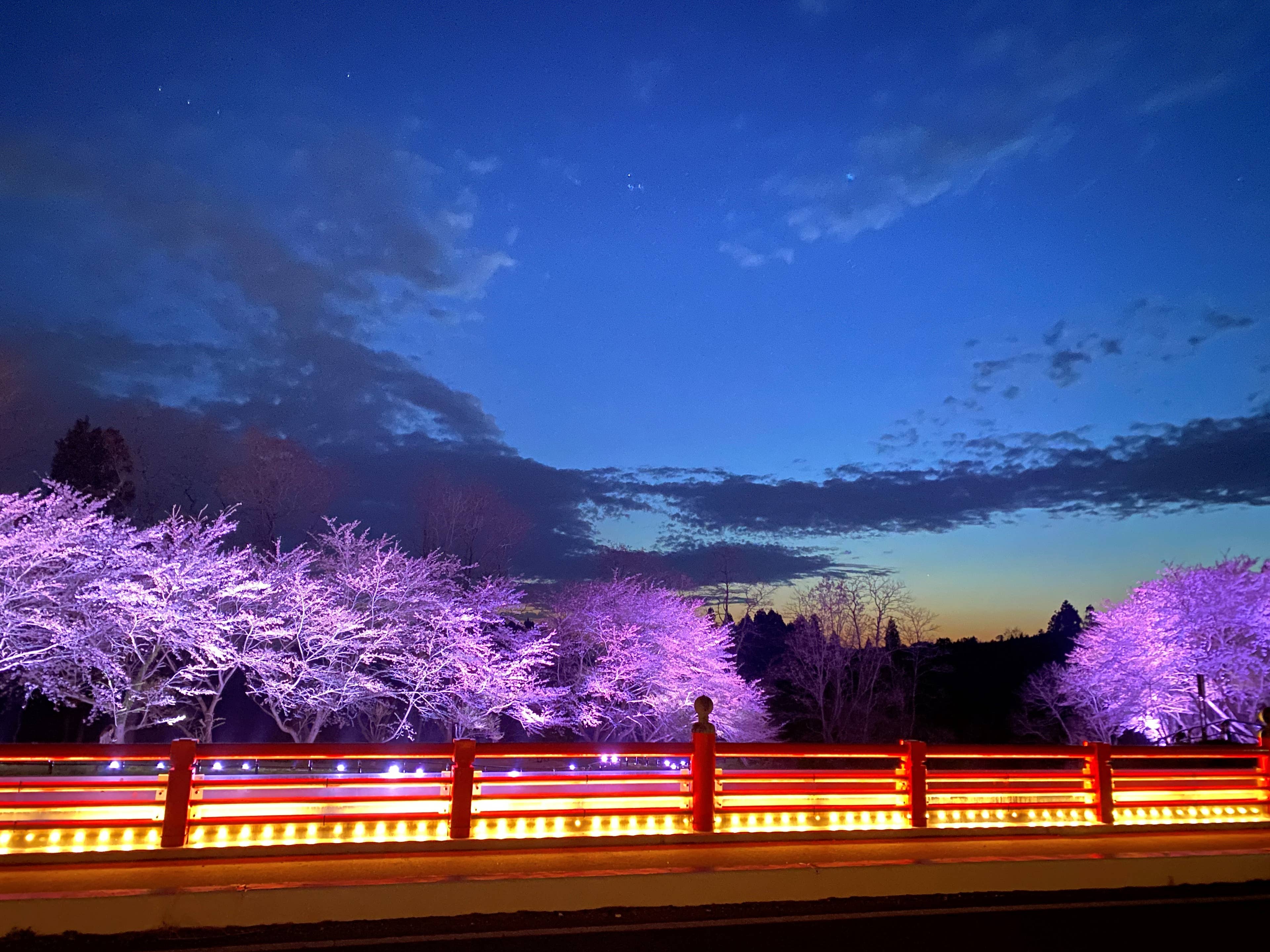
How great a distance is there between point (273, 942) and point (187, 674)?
1665cm

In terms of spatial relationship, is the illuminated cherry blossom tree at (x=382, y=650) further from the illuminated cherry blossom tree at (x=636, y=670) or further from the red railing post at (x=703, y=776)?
the red railing post at (x=703, y=776)

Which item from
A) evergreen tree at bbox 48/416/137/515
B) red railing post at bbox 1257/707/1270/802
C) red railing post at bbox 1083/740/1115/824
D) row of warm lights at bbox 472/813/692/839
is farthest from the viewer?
evergreen tree at bbox 48/416/137/515

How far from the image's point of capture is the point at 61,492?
2105 cm

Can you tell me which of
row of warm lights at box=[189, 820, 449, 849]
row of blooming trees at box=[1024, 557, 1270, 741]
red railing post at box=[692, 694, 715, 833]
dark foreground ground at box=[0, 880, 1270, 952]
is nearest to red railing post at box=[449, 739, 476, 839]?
row of warm lights at box=[189, 820, 449, 849]

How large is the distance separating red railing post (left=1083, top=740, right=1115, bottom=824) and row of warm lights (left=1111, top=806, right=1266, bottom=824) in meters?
0.14

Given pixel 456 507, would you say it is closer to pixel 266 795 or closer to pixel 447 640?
pixel 447 640

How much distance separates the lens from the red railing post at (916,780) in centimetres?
906

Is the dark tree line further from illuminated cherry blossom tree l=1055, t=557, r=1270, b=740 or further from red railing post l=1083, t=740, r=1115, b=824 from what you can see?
red railing post l=1083, t=740, r=1115, b=824

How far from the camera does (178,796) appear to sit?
281 inches

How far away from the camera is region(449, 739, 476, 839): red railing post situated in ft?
25.0

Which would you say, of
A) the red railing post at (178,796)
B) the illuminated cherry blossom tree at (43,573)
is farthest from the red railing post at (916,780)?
the illuminated cherry blossom tree at (43,573)

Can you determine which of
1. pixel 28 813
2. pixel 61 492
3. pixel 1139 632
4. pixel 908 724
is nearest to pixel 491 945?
pixel 28 813

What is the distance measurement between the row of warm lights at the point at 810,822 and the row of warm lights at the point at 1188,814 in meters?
3.20

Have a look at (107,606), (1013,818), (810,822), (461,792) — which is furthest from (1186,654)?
(107,606)
